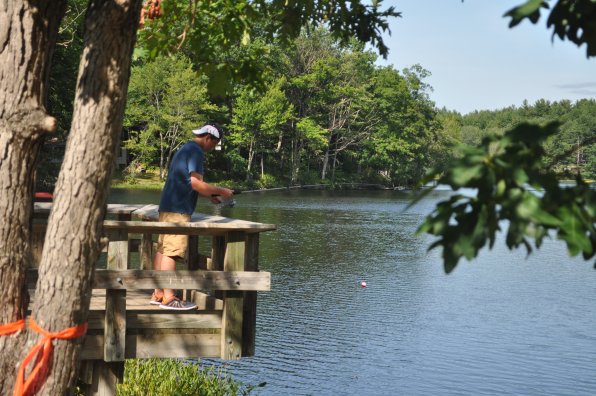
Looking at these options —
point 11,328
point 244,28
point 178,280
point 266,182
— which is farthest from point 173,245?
point 266,182

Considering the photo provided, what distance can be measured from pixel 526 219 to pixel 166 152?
7620cm

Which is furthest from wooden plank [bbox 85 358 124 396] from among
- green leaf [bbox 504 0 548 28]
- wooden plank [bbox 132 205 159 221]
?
green leaf [bbox 504 0 548 28]

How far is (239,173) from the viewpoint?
274 feet

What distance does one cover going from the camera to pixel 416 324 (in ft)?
66.3

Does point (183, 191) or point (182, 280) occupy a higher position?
point (183, 191)

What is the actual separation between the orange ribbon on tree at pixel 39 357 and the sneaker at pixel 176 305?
296 centimetres

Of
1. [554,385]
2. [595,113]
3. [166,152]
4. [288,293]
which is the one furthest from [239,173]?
[595,113]

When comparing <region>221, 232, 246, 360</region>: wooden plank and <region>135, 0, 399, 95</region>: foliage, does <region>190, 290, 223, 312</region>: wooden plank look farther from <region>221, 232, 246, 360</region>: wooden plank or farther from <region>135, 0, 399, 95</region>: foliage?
<region>135, 0, 399, 95</region>: foliage

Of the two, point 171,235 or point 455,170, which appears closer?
point 455,170

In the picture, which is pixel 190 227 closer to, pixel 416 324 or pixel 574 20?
pixel 574 20

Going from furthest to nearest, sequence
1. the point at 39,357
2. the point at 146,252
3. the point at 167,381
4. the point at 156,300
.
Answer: the point at 167,381
the point at 146,252
the point at 156,300
the point at 39,357

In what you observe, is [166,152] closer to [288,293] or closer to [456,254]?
[288,293]

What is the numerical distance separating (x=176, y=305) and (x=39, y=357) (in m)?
3.03

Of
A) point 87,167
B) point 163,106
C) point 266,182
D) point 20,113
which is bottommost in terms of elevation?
point 266,182
